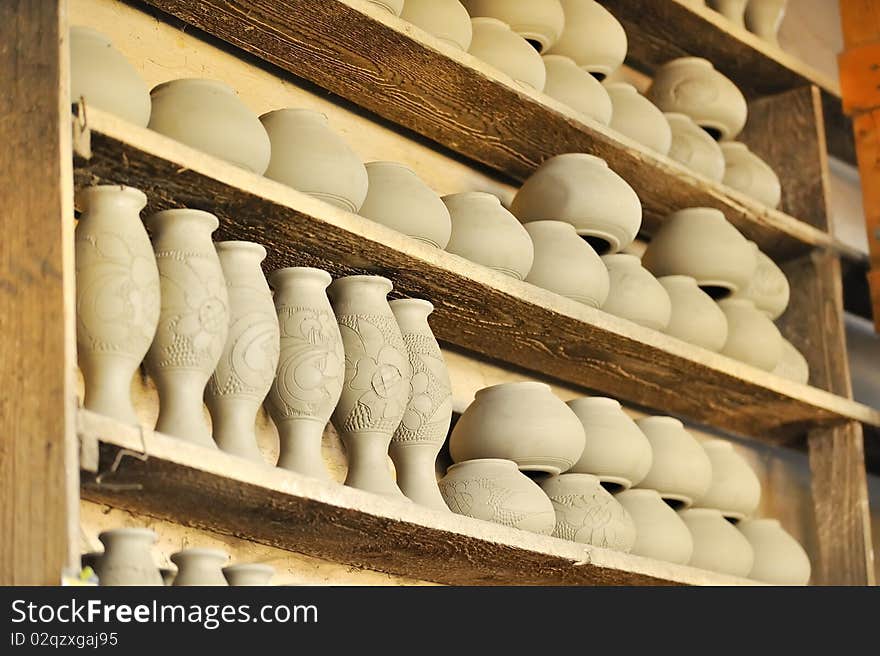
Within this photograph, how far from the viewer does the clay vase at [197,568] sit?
1.65 m

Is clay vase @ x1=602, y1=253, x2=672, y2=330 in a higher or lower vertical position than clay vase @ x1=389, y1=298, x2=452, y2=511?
higher

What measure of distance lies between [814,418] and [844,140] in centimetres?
92

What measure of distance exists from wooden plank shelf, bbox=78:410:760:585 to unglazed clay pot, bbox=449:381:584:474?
0.16m

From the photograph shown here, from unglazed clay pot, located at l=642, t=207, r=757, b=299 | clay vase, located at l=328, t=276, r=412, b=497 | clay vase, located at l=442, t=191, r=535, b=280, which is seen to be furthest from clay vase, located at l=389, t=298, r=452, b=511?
unglazed clay pot, located at l=642, t=207, r=757, b=299

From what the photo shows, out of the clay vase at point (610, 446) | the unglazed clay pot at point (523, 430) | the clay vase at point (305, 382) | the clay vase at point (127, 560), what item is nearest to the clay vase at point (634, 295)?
the clay vase at point (610, 446)

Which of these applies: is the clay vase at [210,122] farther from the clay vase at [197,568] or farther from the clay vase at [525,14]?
the clay vase at [525,14]

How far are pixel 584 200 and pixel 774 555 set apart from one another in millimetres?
734

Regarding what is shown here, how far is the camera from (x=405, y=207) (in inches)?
84.0

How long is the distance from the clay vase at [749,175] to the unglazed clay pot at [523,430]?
0.86 m

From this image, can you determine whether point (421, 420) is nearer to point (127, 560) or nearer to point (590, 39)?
point (127, 560)

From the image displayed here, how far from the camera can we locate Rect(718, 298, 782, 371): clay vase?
267 centimetres

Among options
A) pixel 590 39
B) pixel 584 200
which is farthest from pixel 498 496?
pixel 590 39

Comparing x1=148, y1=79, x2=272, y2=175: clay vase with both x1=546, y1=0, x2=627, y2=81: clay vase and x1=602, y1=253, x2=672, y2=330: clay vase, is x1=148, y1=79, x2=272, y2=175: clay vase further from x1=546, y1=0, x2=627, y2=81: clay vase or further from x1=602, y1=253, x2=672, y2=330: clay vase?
x1=546, y1=0, x2=627, y2=81: clay vase

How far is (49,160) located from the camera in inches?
63.5
